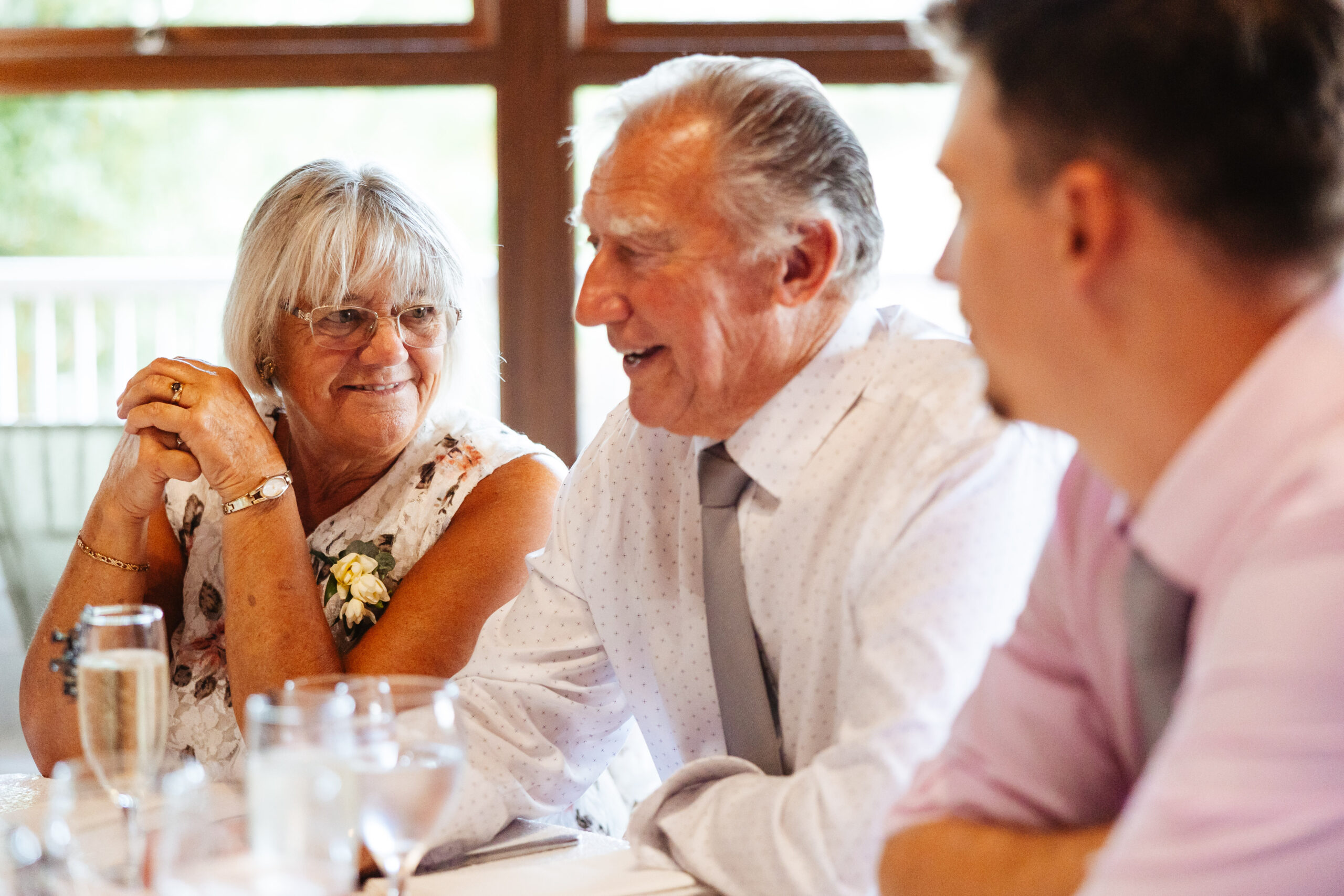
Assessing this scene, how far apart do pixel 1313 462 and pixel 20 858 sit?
0.84 meters

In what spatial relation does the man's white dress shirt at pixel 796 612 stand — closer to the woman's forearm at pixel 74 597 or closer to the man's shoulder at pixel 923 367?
the man's shoulder at pixel 923 367

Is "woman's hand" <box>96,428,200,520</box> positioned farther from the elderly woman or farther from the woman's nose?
the woman's nose

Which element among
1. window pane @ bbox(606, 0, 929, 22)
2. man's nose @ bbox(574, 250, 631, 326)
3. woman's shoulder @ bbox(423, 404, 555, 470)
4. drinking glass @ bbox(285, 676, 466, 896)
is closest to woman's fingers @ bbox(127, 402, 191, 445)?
woman's shoulder @ bbox(423, 404, 555, 470)

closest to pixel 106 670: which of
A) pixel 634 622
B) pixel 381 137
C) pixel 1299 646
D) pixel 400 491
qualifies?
pixel 634 622

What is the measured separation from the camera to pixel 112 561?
71.9 inches

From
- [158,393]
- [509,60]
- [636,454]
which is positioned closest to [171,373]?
[158,393]

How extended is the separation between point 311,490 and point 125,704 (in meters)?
1.11

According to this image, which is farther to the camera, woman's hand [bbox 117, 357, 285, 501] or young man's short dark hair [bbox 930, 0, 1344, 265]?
woman's hand [bbox 117, 357, 285, 501]

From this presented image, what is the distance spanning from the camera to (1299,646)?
65 centimetres

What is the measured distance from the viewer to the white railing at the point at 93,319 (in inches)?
210

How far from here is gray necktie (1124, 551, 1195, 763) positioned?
838mm

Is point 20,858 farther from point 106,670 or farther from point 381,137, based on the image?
point 381,137

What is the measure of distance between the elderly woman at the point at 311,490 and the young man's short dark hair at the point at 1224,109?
4.03ft

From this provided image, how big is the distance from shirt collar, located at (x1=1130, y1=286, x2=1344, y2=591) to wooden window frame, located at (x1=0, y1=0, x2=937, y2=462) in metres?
2.80
